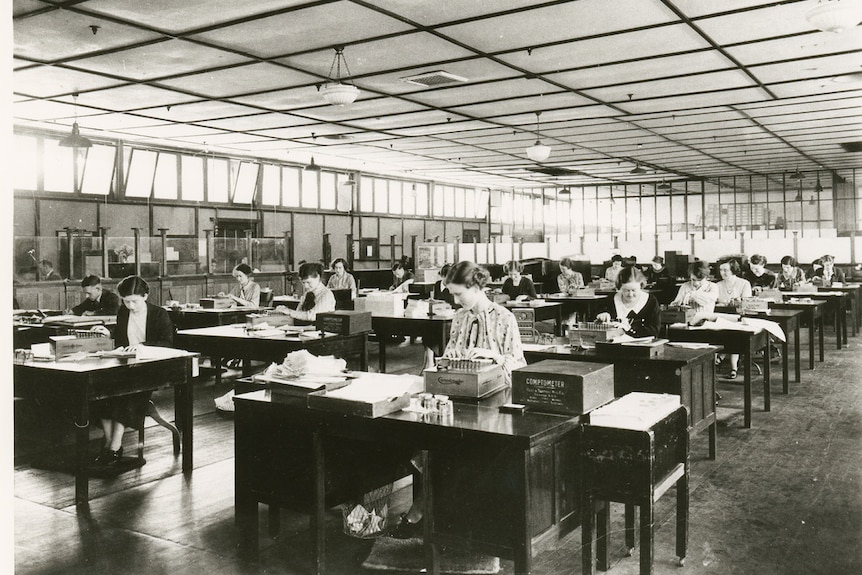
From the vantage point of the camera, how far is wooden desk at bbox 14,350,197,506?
4211mm

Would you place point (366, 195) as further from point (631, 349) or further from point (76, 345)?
point (631, 349)

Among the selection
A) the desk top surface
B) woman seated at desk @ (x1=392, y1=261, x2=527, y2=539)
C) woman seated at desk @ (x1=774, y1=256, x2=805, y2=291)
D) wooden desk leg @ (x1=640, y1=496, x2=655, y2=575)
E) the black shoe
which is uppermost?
woman seated at desk @ (x1=774, y1=256, x2=805, y2=291)

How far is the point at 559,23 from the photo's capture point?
20.6ft

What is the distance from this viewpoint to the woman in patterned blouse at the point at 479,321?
3.92 m

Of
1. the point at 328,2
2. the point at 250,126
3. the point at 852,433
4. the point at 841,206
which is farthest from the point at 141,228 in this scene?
the point at 841,206

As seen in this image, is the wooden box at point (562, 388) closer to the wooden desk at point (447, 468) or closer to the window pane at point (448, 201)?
the wooden desk at point (447, 468)

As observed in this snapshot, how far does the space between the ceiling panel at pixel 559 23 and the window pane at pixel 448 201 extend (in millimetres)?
14226

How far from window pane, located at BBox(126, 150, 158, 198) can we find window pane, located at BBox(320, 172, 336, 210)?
4514mm

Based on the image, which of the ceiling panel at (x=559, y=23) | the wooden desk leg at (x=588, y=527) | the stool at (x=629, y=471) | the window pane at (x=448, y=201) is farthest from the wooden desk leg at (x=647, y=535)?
the window pane at (x=448, y=201)

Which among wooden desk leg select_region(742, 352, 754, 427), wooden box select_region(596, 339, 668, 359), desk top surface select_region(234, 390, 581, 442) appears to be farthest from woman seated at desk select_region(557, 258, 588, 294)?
desk top surface select_region(234, 390, 581, 442)

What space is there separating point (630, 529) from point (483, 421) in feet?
3.73

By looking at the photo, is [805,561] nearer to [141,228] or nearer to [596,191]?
[141,228]

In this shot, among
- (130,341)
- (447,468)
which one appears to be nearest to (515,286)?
(130,341)

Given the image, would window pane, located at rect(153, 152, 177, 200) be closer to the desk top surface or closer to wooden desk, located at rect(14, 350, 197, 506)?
wooden desk, located at rect(14, 350, 197, 506)
